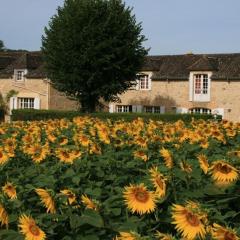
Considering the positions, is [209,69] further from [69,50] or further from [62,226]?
[62,226]

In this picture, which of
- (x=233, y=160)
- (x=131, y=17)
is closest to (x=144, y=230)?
(x=233, y=160)

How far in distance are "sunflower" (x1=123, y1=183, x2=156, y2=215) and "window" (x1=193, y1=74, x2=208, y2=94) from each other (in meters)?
38.5

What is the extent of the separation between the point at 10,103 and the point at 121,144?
40908mm

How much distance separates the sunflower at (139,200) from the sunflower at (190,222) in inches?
14.9

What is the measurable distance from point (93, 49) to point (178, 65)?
11.2m

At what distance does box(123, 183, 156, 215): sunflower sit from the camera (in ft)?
10.1

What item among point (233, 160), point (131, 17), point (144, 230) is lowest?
point (144, 230)

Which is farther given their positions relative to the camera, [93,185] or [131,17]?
[131,17]

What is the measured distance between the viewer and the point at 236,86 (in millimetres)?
39781

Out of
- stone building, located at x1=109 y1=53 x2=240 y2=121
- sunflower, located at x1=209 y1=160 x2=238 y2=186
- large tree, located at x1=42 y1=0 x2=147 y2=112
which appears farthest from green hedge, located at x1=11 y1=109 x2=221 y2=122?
sunflower, located at x1=209 y1=160 x2=238 y2=186

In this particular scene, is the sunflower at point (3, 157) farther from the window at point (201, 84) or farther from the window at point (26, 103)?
the window at point (26, 103)

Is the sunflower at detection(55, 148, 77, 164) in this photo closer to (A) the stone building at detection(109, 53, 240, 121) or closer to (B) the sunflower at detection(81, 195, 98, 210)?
(B) the sunflower at detection(81, 195, 98, 210)

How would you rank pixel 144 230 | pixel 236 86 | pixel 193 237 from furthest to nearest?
1. pixel 236 86
2. pixel 144 230
3. pixel 193 237

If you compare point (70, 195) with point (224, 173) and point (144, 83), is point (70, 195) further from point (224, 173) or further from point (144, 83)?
point (144, 83)
